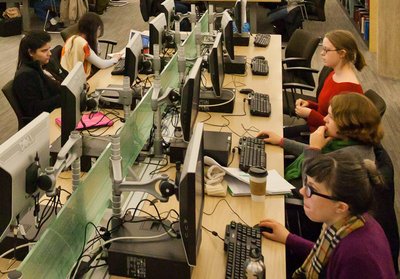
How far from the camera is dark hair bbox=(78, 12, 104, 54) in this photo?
443 centimetres

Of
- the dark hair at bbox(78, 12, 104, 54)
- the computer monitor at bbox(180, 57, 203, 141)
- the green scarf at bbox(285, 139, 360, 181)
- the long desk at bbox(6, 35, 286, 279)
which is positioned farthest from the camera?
the dark hair at bbox(78, 12, 104, 54)

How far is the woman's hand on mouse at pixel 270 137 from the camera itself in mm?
3037

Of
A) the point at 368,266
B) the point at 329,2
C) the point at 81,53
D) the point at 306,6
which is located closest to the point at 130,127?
the point at 368,266

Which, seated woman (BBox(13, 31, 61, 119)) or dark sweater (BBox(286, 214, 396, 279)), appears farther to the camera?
seated woman (BBox(13, 31, 61, 119))

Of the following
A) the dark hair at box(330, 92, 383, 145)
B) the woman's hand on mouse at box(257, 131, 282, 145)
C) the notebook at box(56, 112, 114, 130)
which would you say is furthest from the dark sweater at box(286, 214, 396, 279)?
the notebook at box(56, 112, 114, 130)

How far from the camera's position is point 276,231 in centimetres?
215

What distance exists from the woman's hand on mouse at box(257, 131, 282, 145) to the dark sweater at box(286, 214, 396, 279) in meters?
1.20

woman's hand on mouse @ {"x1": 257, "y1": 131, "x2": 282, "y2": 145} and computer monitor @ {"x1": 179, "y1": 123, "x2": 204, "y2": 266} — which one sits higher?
computer monitor @ {"x1": 179, "y1": 123, "x2": 204, "y2": 266}

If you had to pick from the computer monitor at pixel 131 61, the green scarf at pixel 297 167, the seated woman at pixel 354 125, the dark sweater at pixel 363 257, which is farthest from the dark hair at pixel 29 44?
the dark sweater at pixel 363 257

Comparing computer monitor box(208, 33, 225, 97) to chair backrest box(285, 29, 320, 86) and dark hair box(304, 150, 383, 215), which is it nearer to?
dark hair box(304, 150, 383, 215)

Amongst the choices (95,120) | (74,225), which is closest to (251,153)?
(95,120)

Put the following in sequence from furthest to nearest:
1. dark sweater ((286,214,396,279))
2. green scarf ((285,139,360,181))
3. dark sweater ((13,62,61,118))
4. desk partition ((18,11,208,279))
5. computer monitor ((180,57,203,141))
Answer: dark sweater ((13,62,61,118)), green scarf ((285,139,360,181)), computer monitor ((180,57,203,141)), dark sweater ((286,214,396,279)), desk partition ((18,11,208,279))

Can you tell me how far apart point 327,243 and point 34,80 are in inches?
97.6

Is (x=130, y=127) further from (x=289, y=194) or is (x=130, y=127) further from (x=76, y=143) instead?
(x=289, y=194)
